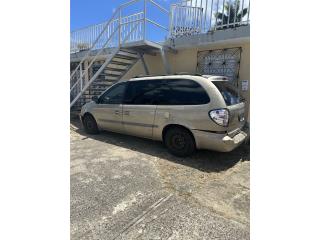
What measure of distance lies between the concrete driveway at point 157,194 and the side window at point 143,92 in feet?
3.53

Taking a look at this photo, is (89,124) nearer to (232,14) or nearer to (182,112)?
(182,112)

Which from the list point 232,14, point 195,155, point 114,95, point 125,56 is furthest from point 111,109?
point 232,14

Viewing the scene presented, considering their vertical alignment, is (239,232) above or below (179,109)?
below

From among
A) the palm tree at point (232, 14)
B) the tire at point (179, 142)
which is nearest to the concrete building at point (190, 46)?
the palm tree at point (232, 14)

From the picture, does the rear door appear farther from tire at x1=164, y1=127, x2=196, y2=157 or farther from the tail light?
tire at x1=164, y1=127, x2=196, y2=157

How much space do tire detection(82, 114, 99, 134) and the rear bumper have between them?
10.4 ft

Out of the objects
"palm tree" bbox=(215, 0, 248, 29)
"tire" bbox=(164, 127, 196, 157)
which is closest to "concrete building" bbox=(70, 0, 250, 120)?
"palm tree" bbox=(215, 0, 248, 29)

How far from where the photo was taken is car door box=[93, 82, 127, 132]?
18.0 ft

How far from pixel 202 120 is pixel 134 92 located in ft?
6.27

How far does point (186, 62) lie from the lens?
7.03 m

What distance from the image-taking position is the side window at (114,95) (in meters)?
5.51
